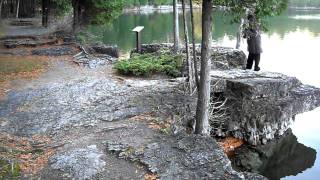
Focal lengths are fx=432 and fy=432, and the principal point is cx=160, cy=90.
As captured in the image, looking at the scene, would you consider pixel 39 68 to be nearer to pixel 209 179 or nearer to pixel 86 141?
pixel 86 141

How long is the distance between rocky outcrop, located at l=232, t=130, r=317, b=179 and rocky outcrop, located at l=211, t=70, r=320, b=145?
14.5 inches

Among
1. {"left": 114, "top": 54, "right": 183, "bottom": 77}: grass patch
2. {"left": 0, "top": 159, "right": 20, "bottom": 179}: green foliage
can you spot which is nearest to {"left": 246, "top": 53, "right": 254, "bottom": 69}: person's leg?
{"left": 114, "top": 54, "right": 183, "bottom": 77}: grass patch

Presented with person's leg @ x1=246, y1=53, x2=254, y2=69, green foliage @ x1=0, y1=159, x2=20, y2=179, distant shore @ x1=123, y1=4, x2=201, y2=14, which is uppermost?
distant shore @ x1=123, y1=4, x2=201, y2=14

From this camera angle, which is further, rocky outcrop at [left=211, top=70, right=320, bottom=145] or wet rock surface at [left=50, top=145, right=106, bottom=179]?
rocky outcrop at [left=211, top=70, right=320, bottom=145]

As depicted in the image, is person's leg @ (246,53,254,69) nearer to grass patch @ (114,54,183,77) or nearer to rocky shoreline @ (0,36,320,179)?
rocky shoreline @ (0,36,320,179)

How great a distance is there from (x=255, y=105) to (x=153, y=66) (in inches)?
156

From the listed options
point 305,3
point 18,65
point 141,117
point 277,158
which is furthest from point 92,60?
point 305,3

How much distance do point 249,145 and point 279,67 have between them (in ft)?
43.8

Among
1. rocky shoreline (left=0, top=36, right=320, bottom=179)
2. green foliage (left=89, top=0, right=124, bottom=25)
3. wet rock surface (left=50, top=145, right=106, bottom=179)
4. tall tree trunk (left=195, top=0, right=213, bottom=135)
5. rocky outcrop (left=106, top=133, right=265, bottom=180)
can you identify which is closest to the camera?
rocky outcrop (left=106, top=133, right=265, bottom=180)

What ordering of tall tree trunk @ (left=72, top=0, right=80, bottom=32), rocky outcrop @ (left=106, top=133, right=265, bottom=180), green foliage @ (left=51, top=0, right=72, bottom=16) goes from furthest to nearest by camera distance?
1. green foliage @ (left=51, top=0, right=72, bottom=16)
2. tall tree trunk @ (left=72, top=0, right=80, bottom=32)
3. rocky outcrop @ (left=106, top=133, right=265, bottom=180)

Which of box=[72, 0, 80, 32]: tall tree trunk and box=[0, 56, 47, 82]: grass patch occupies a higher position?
box=[72, 0, 80, 32]: tall tree trunk

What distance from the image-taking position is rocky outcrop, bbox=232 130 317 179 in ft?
42.5

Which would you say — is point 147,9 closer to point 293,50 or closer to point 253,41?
point 293,50

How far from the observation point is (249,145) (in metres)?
13.9
